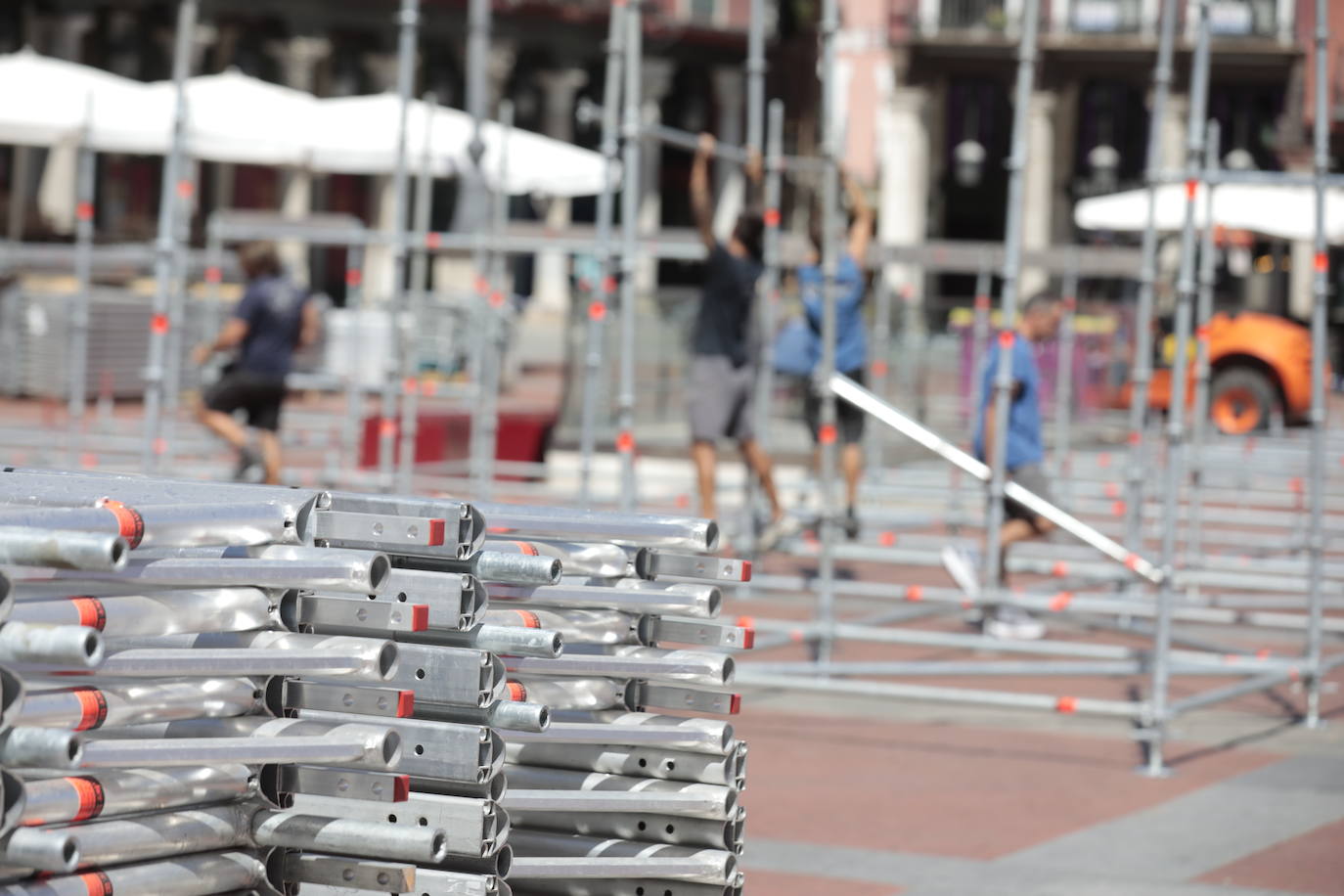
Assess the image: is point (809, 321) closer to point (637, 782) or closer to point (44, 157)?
point (637, 782)

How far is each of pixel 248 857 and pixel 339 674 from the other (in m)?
0.42

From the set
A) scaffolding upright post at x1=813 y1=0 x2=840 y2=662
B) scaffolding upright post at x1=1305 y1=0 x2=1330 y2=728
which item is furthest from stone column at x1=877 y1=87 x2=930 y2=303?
scaffolding upright post at x1=1305 y1=0 x2=1330 y2=728

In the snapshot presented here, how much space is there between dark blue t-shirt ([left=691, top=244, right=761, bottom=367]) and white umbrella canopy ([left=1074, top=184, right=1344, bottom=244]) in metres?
9.29

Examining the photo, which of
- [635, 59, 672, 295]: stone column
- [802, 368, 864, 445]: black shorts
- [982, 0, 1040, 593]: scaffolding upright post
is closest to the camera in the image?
[982, 0, 1040, 593]: scaffolding upright post

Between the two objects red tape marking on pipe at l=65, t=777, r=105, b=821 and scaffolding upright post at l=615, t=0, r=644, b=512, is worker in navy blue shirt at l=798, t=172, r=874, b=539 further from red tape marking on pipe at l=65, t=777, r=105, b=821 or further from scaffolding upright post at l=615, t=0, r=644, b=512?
red tape marking on pipe at l=65, t=777, r=105, b=821

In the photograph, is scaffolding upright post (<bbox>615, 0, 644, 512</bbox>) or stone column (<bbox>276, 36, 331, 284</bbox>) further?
stone column (<bbox>276, 36, 331, 284</bbox>)

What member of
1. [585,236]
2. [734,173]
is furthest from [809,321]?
[734,173]

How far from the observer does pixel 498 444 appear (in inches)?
663

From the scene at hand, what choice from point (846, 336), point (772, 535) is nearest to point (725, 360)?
point (772, 535)

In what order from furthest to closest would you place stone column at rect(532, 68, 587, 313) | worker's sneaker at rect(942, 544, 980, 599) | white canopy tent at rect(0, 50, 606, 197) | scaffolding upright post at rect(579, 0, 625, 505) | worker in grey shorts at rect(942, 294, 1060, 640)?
stone column at rect(532, 68, 587, 313), white canopy tent at rect(0, 50, 606, 197), worker in grey shorts at rect(942, 294, 1060, 640), worker's sneaker at rect(942, 544, 980, 599), scaffolding upright post at rect(579, 0, 625, 505)

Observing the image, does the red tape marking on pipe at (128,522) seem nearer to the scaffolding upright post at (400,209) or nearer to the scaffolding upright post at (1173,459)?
the scaffolding upright post at (1173,459)

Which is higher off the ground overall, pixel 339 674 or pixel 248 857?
pixel 339 674

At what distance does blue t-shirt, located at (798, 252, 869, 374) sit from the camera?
12.3m

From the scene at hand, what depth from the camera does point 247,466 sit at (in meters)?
14.6
